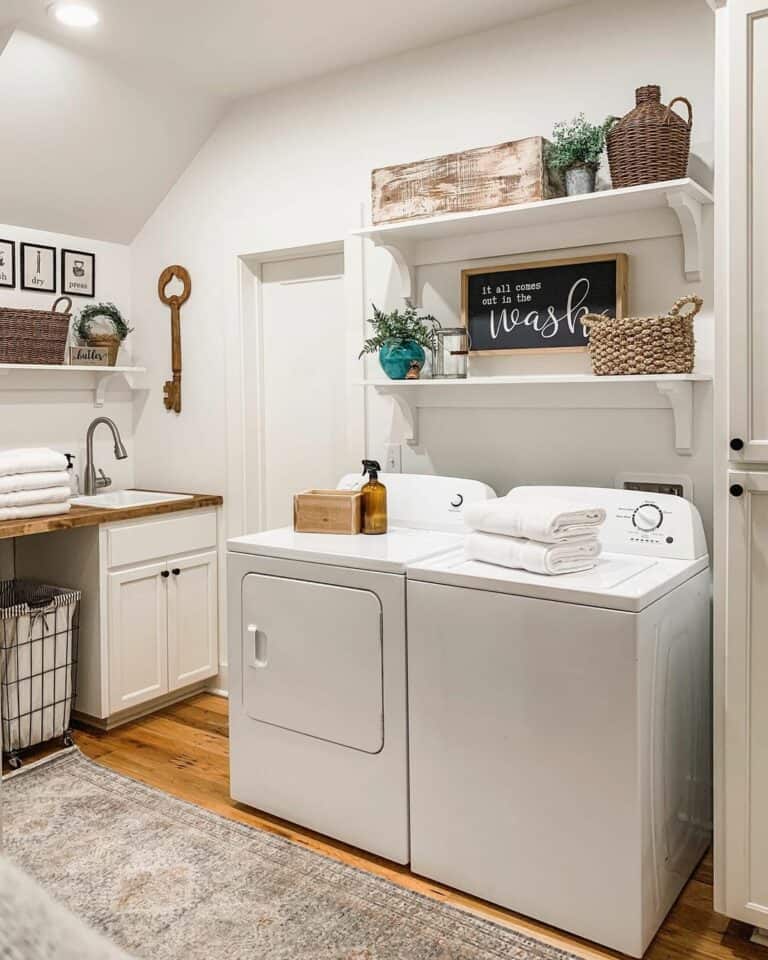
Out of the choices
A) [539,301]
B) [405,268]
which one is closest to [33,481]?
[405,268]

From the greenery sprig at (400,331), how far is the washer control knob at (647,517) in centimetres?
91

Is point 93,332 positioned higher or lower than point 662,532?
higher

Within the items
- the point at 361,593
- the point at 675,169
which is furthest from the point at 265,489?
the point at 675,169

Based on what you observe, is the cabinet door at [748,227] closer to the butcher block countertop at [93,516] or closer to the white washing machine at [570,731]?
the white washing machine at [570,731]

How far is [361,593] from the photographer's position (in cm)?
235

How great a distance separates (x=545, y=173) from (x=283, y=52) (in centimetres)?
118

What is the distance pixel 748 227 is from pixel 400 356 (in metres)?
1.22

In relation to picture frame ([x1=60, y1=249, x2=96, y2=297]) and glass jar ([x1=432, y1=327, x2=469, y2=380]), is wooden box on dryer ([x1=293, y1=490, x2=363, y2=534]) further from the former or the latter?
picture frame ([x1=60, y1=249, x2=96, y2=297])

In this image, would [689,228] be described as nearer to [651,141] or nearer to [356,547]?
[651,141]

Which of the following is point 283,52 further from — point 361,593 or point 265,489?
point 361,593

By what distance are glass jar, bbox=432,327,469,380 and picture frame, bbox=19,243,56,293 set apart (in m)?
1.80

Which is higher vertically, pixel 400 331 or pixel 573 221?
pixel 573 221

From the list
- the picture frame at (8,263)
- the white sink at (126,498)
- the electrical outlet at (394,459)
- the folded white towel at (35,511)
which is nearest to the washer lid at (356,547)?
the electrical outlet at (394,459)

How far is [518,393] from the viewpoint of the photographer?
2.83 metres
